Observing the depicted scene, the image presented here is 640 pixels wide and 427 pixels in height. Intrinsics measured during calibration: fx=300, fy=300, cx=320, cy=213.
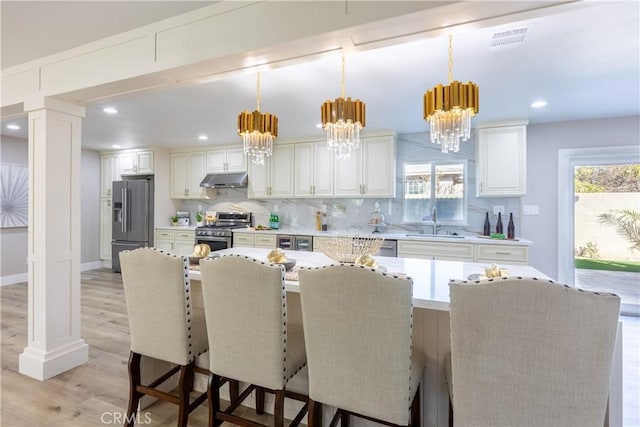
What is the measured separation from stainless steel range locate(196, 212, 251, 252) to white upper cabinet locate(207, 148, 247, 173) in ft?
2.60

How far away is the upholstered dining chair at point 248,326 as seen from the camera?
1.36 m

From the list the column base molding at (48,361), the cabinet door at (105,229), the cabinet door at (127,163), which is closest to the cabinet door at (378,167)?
the column base molding at (48,361)

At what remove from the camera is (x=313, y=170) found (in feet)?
15.2

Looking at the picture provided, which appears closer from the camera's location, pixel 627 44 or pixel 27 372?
pixel 627 44

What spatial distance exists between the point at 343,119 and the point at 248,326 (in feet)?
4.56

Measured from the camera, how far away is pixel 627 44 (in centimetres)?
198

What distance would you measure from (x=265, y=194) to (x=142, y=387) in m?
3.46

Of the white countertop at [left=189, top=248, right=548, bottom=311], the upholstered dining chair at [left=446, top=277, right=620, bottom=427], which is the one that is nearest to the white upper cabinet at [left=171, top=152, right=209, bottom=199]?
the white countertop at [left=189, top=248, right=548, bottom=311]

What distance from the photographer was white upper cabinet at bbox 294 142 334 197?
4.53 m

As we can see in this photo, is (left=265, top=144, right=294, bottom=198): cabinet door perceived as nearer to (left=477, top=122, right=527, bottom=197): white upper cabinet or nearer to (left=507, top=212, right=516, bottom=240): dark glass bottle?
(left=477, top=122, right=527, bottom=197): white upper cabinet

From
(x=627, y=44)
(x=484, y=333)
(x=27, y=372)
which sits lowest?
(x=27, y=372)

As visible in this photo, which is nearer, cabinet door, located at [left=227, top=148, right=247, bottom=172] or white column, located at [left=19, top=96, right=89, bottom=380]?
white column, located at [left=19, top=96, right=89, bottom=380]

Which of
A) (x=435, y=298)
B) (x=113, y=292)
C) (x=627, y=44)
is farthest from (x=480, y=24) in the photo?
(x=113, y=292)

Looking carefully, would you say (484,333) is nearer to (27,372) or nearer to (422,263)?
(422,263)
